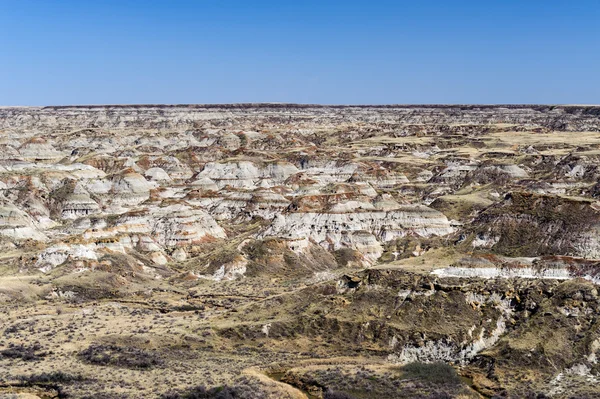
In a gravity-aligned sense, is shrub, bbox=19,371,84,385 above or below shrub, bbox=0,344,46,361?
above

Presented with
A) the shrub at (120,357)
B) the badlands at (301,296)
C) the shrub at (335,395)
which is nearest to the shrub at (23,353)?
the badlands at (301,296)

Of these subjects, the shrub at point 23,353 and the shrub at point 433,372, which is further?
the shrub at point 23,353

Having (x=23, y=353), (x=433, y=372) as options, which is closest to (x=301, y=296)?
(x=433, y=372)

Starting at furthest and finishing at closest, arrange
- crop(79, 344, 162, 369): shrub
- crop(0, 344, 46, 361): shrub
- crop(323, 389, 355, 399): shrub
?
crop(0, 344, 46, 361): shrub → crop(79, 344, 162, 369): shrub → crop(323, 389, 355, 399): shrub

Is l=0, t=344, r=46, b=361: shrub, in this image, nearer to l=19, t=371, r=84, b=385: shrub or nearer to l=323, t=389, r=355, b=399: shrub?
l=19, t=371, r=84, b=385: shrub

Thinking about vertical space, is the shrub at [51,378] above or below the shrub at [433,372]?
below

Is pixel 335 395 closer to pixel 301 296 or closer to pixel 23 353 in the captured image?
pixel 301 296

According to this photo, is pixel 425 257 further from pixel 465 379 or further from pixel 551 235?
pixel 465 379

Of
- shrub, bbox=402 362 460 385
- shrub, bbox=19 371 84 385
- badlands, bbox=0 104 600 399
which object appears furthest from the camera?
badlands, bbox=0 104 600 399

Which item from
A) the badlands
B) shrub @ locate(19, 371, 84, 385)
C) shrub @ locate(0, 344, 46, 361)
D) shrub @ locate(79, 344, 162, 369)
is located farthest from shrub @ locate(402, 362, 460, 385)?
shrub @ locate(0, 344, 46, 361)

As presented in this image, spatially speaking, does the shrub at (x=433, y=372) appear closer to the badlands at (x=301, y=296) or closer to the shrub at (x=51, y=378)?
the badlands at (x=301, y=296)

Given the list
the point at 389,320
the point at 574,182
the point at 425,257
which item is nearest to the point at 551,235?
the point at 425,257

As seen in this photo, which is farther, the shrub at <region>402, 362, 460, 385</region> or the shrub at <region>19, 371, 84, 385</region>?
the shrub at <region>19, 371, 84, 385</region>

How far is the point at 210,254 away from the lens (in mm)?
81125
